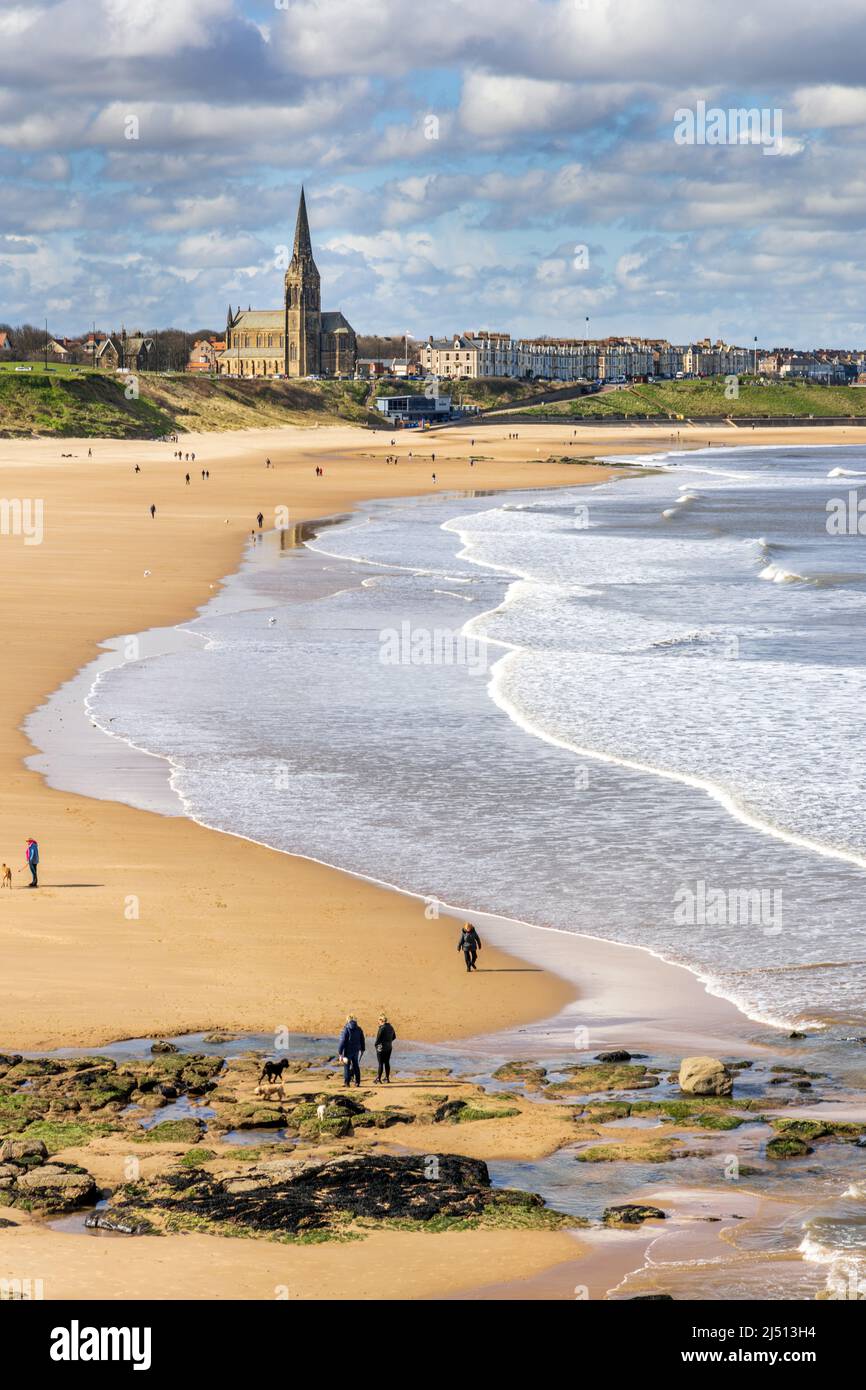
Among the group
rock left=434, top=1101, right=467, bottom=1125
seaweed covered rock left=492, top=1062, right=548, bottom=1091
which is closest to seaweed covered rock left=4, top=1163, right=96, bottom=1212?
rock left=434, top=1101, right=467, bottom=1125

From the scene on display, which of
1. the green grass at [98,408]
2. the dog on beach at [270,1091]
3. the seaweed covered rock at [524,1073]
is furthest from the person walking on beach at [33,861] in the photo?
the green grass at [98,408]

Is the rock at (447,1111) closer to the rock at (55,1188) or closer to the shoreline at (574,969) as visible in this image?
the shoreline at (574,969)

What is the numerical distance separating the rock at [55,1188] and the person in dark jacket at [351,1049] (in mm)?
3477

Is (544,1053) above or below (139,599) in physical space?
below

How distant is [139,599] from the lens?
55.1 m

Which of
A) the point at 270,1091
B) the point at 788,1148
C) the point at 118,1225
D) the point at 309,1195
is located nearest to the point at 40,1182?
the point at 118,1225

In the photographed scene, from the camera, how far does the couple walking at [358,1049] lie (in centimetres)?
1733

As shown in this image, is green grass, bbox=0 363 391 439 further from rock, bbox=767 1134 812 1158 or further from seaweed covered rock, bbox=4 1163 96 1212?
rock, bbox=767 1134 812 1158

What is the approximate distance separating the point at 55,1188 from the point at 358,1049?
4026mm

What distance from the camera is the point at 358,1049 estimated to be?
57.3ft

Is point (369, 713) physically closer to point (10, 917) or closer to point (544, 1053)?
point (10, 917)
